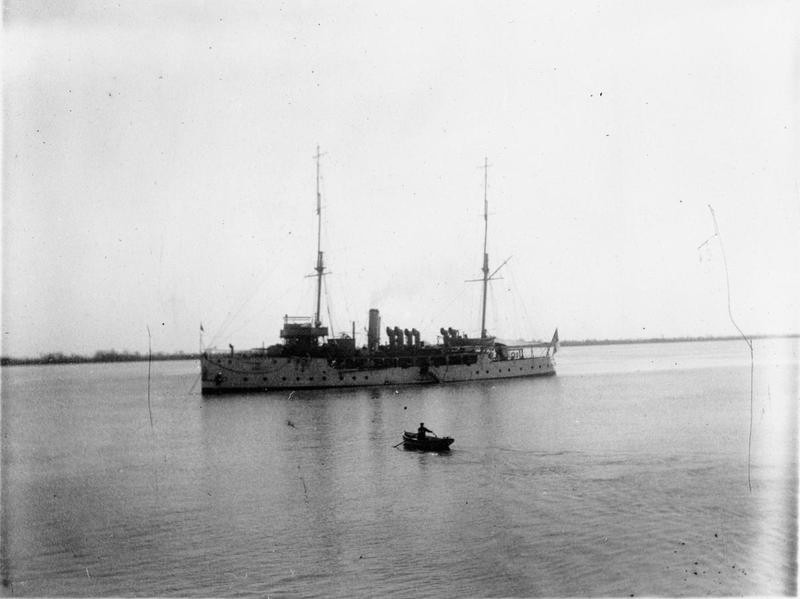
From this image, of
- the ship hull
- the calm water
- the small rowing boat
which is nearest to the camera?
the calm water

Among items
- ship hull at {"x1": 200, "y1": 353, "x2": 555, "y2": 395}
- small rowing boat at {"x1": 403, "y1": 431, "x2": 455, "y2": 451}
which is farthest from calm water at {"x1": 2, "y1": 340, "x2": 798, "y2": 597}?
ship hull at {"x1": 200, "y1": 353, "x2": 555, "y2": 395}

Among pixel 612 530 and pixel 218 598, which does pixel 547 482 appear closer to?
pixel 612 530

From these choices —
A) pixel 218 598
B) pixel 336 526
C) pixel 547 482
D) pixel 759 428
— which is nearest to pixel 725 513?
pixel 547 482

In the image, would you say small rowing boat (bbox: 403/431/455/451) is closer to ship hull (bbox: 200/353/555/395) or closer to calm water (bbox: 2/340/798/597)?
calm water (bbox: 2/340/798/597)

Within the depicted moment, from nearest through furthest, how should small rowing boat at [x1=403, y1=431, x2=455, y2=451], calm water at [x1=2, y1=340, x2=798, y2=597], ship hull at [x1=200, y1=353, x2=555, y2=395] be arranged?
calm water at [x1=2, y1=340, x2=798, y2=597] → small rowing boat at [x1=403, y1=431, x2=455, y2=451] → ship hull at [x1=200, y1=353, x2=555, y2=395]

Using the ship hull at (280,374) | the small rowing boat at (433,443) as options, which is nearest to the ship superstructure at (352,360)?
the ship hull at (280,374)

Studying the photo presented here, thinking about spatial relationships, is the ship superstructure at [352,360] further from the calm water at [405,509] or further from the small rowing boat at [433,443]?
the small rowing boat at [433,443]

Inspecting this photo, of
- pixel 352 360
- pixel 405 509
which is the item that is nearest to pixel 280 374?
pixel 352 360
